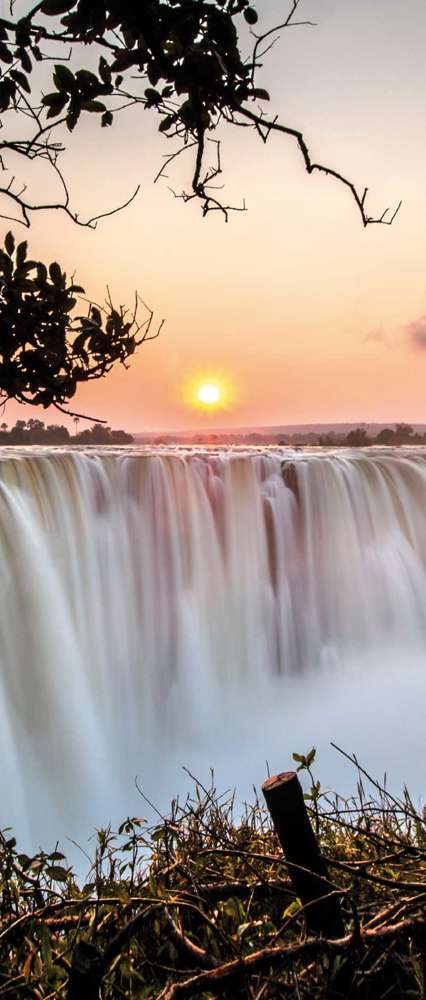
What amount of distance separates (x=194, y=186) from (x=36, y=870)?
1731 millimetres

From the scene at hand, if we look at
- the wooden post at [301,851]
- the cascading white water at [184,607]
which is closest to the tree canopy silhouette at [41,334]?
the wooden post at [301,851]

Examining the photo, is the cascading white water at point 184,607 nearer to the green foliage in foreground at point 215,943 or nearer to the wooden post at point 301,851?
the green foliage in foreground at point 215,943

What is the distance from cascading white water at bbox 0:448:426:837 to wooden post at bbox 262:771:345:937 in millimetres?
5635

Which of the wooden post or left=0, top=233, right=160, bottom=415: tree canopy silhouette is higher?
left=0, top=233, right=160, bottom=415: tree canopy silhouette

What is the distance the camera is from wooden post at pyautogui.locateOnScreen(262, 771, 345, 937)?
4.32ft

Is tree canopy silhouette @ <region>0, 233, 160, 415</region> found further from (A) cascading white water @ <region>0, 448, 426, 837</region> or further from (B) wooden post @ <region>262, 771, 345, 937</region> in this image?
(A) cascading white water @ <region>0, 448, 426, 837</region>

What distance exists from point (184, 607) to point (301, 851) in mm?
8110

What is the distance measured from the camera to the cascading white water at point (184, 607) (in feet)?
24.2

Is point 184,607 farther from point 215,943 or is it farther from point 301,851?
point 301,851

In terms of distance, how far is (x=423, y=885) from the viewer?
1.36m

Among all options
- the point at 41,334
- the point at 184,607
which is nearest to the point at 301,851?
the point at 41,334

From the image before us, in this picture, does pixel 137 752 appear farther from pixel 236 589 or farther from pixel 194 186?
pixel 194 186

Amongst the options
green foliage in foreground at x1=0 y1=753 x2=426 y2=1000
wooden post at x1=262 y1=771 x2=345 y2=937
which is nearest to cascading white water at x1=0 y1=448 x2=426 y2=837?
green foliage in foreground at x1=0 y1=753 x2=426 y2=1000

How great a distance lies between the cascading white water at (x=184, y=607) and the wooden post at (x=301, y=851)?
5635 mm
